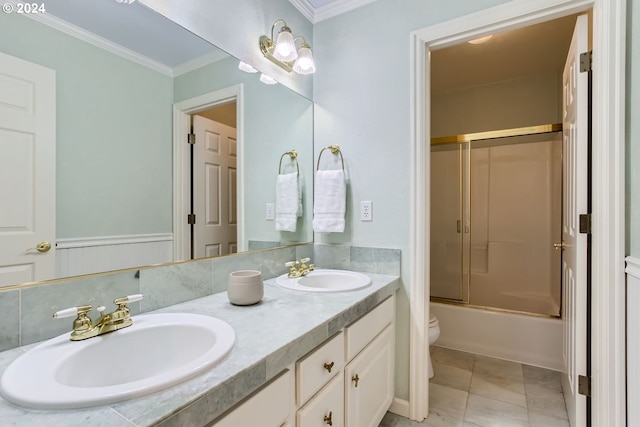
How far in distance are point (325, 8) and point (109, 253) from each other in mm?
1779

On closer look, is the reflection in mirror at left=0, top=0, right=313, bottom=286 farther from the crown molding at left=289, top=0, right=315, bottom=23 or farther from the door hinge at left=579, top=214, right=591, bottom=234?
the door hinge at left=579, top=214, right=591, bottom=234

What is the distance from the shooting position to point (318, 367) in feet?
3.12

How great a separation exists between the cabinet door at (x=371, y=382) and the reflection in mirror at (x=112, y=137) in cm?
76

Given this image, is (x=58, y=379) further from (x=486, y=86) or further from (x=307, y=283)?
(x=486, y=86)

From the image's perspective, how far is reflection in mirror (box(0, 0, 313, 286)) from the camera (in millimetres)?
831

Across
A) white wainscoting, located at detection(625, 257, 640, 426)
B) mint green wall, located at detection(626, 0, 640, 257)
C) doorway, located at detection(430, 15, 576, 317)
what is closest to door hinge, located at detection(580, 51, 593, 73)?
mint green wall, located at detection(626, 0, 640, 257)

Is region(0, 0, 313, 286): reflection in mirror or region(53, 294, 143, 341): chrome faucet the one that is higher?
region(0, 0, 313, 286): reflection in mirror

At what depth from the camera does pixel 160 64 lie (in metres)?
1.15

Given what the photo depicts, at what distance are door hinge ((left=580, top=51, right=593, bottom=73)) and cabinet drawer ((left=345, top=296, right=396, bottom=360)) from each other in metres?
1.36

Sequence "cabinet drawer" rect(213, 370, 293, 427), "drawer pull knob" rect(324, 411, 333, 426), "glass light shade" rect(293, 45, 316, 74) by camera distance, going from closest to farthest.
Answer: "cabinet drawer" rect(213, 370, 293, 427), "drawer pull knob" rect(324, 411, 333, 426), "glass light shade" rect(293, 45, 316, 74)

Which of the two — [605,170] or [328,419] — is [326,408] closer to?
[328,419]

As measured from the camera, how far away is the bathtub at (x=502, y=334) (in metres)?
2.10

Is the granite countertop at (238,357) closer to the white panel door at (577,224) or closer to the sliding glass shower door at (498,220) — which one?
the white panel door at (577,224)

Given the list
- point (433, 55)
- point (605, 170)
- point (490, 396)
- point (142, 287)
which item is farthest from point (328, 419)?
point (433, 55)
